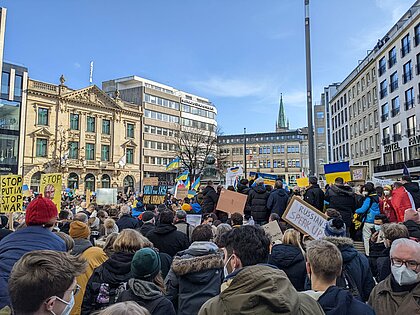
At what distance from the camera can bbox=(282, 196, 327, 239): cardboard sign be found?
6.56 meters

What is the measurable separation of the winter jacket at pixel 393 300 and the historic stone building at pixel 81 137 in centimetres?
4490

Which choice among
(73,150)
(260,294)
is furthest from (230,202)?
(73,150)

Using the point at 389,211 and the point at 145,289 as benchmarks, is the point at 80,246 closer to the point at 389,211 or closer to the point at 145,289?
the point at 145,289

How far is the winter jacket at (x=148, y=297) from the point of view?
3.18m

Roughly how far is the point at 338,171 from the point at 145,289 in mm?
10891

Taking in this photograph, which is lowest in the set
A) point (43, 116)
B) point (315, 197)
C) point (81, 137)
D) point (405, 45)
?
point (315, 197)

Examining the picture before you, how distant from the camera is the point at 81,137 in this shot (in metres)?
57.8

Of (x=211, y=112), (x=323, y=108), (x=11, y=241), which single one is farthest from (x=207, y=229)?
(x=323, y=108)

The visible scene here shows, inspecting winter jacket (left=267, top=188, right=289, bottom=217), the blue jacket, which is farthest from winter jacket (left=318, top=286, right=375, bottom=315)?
winter jacket (left=267, top=188, right=289, bottom=217)

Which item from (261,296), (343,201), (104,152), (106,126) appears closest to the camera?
(261,296)

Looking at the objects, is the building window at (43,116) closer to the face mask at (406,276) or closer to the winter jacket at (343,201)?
the winter jacket at (343,201)

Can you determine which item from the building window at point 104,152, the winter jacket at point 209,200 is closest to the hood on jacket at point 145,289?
the winter jacket at point 209,200

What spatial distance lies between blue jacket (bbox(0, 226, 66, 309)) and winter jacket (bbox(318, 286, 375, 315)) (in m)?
2.63

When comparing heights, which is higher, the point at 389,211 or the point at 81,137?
the point at 81,137
